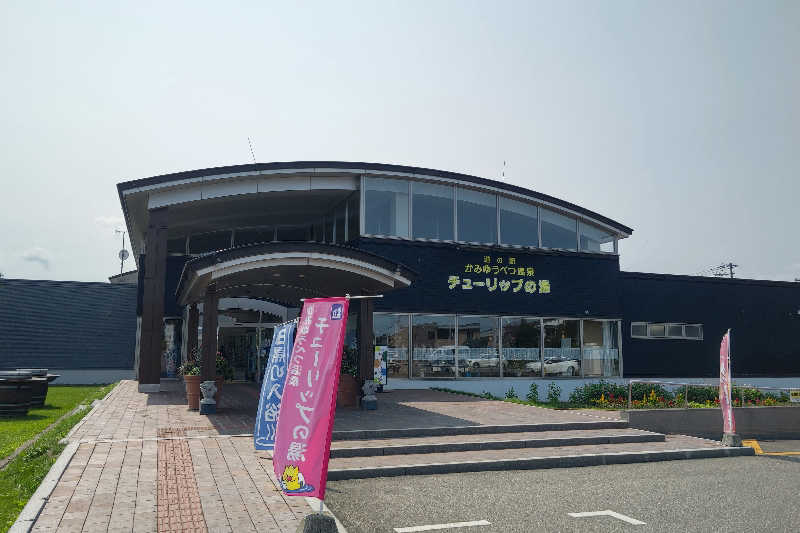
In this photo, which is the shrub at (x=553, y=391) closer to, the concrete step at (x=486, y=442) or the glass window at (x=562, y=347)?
the glass window at (x=562, y=347)

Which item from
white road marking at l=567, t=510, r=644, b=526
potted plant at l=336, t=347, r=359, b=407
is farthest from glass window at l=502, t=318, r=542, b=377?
white road marking at l=567, t=510, r=644, b=526

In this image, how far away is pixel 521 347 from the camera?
23.0 meters

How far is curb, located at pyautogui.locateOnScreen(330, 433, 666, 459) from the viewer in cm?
1042

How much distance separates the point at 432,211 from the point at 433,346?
4.73 metres

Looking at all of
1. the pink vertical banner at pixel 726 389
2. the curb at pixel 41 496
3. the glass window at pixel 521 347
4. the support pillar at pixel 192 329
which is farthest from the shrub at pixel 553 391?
the curb at pixel 41 496

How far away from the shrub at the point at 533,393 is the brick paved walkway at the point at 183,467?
5623 millimetres

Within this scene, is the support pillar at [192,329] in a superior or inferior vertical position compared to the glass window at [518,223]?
inferior

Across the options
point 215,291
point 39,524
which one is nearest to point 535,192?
point 215,291

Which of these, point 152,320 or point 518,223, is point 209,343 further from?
point 518,223

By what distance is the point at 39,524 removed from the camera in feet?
20.0

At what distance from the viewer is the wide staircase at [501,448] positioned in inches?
384

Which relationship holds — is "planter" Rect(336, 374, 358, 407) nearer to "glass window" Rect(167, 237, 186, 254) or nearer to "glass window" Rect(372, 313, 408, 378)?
"glass window" Rect(372, 313, 408, 378)

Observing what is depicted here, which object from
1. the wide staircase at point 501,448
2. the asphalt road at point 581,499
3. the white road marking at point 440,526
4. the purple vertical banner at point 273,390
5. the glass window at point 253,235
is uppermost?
the glass window at point 253,235

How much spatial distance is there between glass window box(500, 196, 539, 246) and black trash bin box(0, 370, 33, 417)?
612 inches
